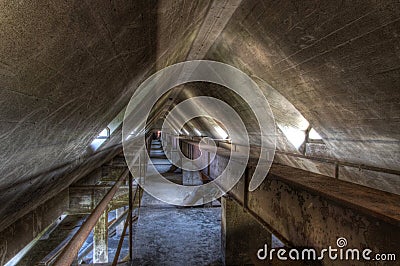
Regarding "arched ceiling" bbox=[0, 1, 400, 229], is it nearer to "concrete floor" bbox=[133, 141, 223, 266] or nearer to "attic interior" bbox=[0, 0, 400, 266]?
"attic interior" bbox=[0, 0, 400, 266]

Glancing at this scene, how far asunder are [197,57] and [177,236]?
14.4 ft

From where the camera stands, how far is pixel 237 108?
7.14 meters

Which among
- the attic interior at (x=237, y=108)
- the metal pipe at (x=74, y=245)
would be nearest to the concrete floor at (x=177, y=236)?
the attic interior at (x=237, y=108)

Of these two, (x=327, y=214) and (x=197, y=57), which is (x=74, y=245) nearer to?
Result: (x=327, y=214)

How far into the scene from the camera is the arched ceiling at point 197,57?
1.23 meters

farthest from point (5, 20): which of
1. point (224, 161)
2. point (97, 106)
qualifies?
point (224, 161)

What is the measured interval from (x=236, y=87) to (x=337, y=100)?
8.64ft

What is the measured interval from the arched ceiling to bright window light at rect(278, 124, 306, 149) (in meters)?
0.30

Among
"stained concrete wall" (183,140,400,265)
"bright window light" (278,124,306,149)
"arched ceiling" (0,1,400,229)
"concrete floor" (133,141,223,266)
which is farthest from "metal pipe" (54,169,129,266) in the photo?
Answer: "bright window light" (278,124,306,149)

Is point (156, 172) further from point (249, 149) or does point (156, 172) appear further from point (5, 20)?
point (5, 20)

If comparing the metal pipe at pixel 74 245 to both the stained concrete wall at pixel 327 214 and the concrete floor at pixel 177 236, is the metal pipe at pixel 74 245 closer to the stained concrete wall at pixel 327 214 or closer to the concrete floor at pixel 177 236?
the stained concrete wall at pixel 327 214

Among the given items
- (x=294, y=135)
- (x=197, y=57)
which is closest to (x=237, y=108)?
(x=294, y=135)

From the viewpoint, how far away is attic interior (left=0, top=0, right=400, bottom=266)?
1334mm

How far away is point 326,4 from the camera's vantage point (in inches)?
103
